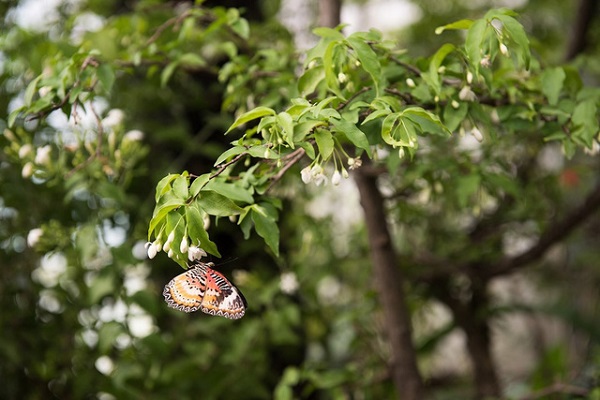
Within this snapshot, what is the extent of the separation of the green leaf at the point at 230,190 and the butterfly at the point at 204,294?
0.10 metres

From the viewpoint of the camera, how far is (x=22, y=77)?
181cm

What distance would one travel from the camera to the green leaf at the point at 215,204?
0.84m

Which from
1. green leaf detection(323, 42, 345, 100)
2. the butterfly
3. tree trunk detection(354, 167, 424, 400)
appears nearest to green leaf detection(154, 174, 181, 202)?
the butterfly

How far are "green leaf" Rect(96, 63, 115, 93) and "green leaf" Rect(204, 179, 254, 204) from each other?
1.07ft

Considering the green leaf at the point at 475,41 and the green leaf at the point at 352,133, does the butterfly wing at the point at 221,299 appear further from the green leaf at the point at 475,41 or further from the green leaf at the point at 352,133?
the green leaf at the point at 475,41

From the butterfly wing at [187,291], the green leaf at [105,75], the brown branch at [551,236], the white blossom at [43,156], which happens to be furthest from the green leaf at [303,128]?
the brown branch at [551,236]

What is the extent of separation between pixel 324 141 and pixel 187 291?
0.26 m

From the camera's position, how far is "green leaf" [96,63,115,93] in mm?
1127

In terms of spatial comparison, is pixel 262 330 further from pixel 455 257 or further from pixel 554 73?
pixel 554 73

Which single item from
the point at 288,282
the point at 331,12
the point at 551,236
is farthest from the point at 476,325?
the point at 331,12

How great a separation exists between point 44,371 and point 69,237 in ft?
1.63

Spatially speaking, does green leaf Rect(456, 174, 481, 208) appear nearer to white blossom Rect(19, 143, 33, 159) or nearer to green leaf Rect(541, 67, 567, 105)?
green leaf Rect(541, 67, 567, 105)

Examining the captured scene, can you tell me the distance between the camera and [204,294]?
87 centimetres

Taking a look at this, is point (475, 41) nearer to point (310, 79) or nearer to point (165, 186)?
point (310, 79)
